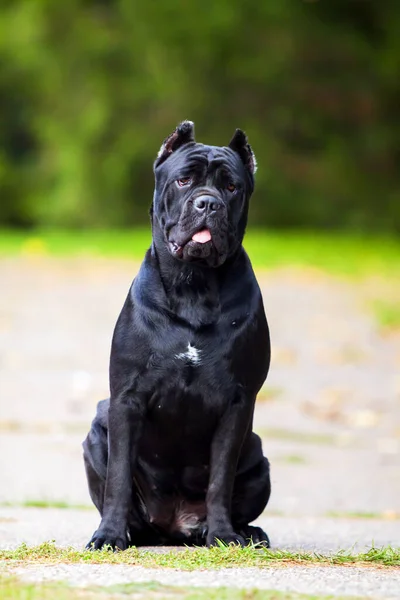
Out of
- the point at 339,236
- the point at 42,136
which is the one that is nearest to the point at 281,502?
the point at 339,236

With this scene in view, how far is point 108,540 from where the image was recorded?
443 cm

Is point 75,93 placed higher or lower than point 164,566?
higher

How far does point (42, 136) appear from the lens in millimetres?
37219

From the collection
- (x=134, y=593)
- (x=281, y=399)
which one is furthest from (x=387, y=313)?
(x=134, y=593)

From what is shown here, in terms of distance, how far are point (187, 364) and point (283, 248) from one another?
15164mm

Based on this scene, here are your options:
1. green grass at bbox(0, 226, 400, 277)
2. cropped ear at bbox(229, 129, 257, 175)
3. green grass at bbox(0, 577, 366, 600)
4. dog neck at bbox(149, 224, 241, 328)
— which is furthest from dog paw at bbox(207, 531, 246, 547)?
green grass at bbox(0, 226, 400, 277)

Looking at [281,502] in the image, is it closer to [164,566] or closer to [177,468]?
A: [177,468]

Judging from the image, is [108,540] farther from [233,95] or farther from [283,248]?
[233,95]

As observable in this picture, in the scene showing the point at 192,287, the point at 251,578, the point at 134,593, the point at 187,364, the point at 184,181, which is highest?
the point at 184,181

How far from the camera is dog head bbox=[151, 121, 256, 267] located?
4.56 m

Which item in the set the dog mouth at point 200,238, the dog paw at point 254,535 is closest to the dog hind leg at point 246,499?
the dog paw at point 254,535

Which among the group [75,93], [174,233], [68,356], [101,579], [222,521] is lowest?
[101,579]

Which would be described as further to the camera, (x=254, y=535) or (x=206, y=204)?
(x=254, y=535)

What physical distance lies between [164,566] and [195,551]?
0.39 m
